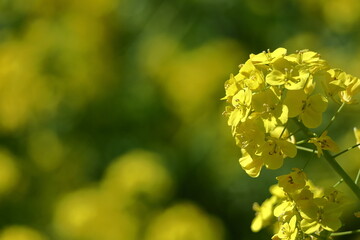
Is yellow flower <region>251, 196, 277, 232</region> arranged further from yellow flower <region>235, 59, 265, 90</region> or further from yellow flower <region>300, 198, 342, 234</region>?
yellow flower <region>235, 59, 265, 90</region>

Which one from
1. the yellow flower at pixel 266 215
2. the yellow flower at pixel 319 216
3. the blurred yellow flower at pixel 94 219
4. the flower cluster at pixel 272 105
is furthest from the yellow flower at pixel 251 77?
the blurred yellow flower at pixel 94 219

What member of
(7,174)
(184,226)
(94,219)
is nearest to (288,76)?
(184,226)

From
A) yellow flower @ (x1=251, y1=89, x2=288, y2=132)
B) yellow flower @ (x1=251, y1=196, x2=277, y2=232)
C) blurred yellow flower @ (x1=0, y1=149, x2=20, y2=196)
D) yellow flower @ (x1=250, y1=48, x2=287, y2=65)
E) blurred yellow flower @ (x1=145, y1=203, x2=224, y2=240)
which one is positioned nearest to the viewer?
yellow flower @ (x1=251, y1=89, x2=288, y2=132)

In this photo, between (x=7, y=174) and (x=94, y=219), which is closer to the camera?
(x=94, y=219)

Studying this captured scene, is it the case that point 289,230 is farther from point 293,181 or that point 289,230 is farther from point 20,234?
point 20,234

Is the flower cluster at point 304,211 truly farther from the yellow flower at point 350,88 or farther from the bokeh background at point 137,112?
the bokeh background at point 137,112

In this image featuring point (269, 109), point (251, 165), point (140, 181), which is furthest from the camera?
point (140, 181)

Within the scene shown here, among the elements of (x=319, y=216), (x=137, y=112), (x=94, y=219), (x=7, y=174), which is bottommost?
(x=319, y=216)

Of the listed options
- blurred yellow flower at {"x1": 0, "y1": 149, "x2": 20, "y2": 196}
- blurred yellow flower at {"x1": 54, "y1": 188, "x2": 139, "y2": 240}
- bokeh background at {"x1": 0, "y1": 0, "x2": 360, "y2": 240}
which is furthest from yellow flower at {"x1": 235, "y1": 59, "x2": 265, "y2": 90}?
blurred yellow flower at {"x1": 0, "y1": 149, "x2": 20, "y2": 196}
